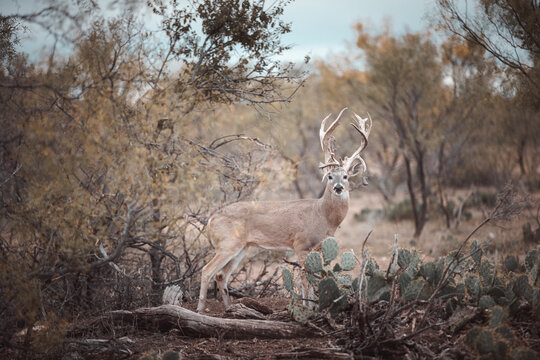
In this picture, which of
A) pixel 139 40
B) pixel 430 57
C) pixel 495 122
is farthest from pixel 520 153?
pixel 139 40

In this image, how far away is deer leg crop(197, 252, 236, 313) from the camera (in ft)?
21.9

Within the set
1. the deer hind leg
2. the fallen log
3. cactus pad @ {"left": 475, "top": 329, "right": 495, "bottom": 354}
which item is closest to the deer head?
the deer hind leg

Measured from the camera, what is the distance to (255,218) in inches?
278

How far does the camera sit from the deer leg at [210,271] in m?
6.67

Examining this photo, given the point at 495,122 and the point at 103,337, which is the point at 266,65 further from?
the point at 495,122

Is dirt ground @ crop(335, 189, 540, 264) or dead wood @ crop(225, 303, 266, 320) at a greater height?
dirt ground @ crop(335, 189, 540, 264)

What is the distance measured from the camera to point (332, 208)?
721 cm

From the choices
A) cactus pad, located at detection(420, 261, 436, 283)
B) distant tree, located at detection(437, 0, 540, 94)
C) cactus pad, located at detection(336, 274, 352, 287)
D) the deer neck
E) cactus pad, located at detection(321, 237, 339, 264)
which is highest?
distant tree, located at detection(437, 0, 540, 94)

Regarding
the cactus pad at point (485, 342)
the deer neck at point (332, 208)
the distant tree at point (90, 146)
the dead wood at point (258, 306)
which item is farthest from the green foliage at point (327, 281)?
the deer neck at point (332, 208)

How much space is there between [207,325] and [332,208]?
2.65 metres

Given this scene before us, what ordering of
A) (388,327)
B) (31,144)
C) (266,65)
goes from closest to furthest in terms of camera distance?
(31,144)
(388,327)
(266,65)

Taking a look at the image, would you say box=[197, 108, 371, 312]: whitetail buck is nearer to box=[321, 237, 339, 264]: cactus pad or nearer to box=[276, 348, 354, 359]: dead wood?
box=[321, 237, 339, 264]: cactus pad

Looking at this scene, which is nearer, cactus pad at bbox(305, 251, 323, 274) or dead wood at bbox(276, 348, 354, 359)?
dead wood at bbox(276, 348, 354, 359)

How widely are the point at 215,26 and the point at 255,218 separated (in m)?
2.78
